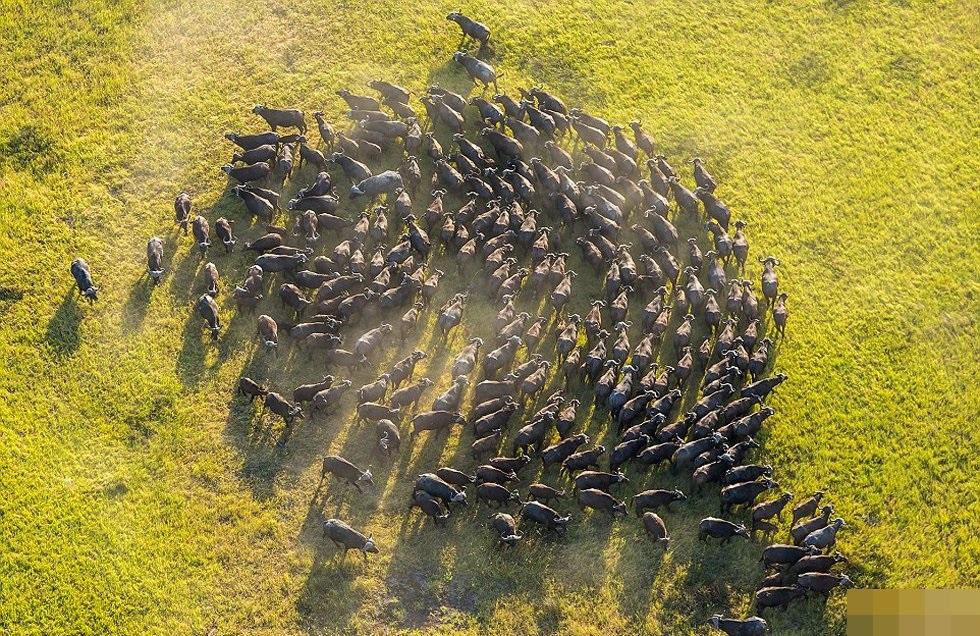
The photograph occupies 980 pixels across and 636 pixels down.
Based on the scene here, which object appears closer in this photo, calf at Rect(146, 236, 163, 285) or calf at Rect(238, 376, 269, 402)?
calf at Rect(238, 376, 269, 402)

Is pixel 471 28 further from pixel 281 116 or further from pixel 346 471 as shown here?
pixel 346 471

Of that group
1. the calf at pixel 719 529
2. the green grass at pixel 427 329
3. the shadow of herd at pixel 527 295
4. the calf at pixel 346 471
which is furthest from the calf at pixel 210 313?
the calf at pixel 719 529

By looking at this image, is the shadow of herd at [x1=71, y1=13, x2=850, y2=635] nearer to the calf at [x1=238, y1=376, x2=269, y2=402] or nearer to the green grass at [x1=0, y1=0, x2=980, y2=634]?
the calf at [x1=238, y1=376, x2=269, y2=402]

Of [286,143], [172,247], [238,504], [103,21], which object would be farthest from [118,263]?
[103,21]

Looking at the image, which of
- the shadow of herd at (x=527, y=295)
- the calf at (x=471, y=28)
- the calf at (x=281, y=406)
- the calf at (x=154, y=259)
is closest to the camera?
the shadow of herd at (x=527, y=295)

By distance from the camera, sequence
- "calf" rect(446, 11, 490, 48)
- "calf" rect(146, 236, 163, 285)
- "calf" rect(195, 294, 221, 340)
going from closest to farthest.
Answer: "calf" rect(195, 294, 221, 340)
"calf" rect(146, 236, 163, 285)
"calf" rect(446, 11, 490, 48)

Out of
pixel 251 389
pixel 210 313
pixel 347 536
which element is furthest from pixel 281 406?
pixel 347 536

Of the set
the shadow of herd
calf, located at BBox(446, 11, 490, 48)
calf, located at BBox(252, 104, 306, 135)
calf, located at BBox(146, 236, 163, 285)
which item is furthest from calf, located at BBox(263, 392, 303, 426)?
calf, located at BBox(446, 11, 490, 48)

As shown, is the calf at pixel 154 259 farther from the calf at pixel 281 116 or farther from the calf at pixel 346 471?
the calf at pixel 346 471
